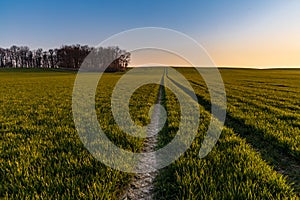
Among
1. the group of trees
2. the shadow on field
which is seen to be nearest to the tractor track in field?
the shadow on field

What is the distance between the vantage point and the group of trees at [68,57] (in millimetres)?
91750

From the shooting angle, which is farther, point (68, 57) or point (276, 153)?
point (68, 57)

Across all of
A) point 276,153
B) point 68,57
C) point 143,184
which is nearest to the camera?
point 143,184

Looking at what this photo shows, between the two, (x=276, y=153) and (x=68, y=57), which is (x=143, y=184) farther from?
(x=68, y=57)

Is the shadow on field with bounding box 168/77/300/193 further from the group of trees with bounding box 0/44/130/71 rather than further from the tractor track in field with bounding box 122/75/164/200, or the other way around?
the group of trees with bounding box 0/44/130/71

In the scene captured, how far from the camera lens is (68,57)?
370 ft

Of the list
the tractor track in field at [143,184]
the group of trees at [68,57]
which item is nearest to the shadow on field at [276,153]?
the tractor track in field at [143,184]

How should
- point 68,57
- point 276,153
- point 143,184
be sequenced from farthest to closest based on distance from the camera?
point 68,57 < point 276,153 < point 143,184

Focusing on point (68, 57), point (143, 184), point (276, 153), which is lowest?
point (143, 184)

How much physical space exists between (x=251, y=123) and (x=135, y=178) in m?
6.26

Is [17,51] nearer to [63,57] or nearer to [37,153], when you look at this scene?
[63,57]

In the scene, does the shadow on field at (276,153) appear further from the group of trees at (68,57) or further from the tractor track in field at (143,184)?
the group of trees at (68,57)

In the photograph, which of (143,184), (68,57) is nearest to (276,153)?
(143,184)

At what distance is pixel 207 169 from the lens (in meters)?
4.28
